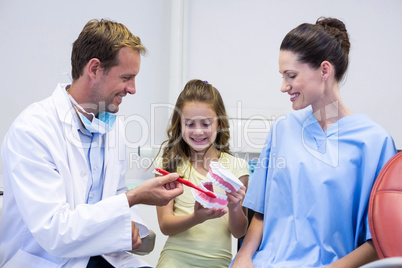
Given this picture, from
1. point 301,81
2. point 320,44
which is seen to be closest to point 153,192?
point 301,81

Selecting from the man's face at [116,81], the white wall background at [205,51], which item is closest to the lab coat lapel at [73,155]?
the man's face at [116,81]

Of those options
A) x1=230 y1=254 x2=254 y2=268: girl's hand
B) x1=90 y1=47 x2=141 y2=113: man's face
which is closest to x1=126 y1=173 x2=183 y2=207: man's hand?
x1=230 y1=254 x2=254 y2=268: girl's hand

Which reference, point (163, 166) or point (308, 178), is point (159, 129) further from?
point (308, 178)

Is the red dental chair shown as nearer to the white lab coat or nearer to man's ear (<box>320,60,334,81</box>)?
man's ear (<box>320,60,334,81</box>)

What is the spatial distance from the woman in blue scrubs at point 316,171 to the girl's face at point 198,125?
0.84ft

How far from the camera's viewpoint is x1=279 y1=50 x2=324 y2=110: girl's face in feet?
4.26

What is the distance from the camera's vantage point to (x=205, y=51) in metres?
2.41

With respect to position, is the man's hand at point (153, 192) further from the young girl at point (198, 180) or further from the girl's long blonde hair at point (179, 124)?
the girl's long blonde hair at point (179, 124)

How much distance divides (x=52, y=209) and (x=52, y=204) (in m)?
0.01

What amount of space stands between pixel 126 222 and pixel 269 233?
0.45 metres

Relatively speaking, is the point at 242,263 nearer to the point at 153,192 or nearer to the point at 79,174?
the point at 153,192

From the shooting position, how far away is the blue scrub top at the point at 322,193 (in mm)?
1191

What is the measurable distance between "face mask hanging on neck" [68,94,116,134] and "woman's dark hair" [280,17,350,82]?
67 cm

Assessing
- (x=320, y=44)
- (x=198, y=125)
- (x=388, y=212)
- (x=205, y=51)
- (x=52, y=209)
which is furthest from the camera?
(x=205, y=51)
